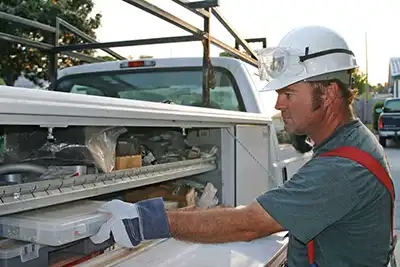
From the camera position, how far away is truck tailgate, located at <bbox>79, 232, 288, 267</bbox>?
7.00 feet

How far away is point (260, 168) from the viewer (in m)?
3.46

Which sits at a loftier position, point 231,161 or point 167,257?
point 231,161

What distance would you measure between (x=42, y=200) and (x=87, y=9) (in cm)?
1330

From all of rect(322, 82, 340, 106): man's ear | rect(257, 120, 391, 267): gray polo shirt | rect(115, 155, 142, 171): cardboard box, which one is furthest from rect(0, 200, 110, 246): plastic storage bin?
rect(322, 82, 340, 106): man's ear

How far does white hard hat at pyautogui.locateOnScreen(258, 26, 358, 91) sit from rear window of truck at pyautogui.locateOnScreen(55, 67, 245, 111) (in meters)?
1.51

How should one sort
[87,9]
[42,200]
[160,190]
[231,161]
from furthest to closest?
[87,9] < [231,161] < [160,190] < [42,200]

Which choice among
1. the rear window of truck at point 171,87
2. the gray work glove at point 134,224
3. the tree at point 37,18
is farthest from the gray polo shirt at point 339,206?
the tree at point 37,18

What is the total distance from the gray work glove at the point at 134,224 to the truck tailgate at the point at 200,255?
0.82 ft

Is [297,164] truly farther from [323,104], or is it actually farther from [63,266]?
[63,266]

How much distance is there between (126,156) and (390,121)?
17709mm

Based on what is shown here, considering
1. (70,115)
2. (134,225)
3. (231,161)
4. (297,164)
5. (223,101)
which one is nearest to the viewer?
(70,115)

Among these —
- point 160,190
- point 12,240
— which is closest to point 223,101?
point 160,190

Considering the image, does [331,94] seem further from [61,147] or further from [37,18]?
[37,18]

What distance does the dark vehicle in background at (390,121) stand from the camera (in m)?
18.3
